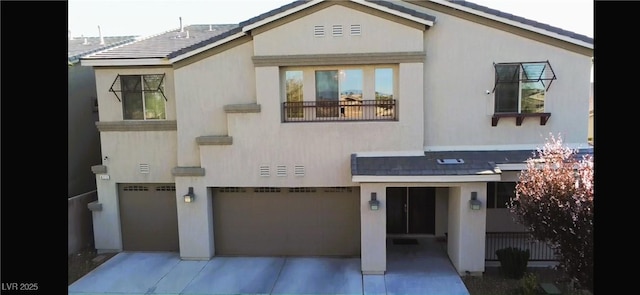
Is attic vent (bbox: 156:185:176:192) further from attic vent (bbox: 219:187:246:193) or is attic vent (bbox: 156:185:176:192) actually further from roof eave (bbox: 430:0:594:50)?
roof eave (bbox: 430:0:594:50)

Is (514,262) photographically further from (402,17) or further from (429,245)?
(402,17)

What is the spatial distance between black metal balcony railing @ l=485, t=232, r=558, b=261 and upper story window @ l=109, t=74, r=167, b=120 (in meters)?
8.86

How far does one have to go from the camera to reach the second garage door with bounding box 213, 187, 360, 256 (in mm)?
9462

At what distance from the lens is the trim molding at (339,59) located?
8727 millimetres

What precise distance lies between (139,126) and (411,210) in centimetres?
779

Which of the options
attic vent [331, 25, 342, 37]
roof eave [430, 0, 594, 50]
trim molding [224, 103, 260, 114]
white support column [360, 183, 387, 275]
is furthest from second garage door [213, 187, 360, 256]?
roof eave [430, 0, 594, 50]

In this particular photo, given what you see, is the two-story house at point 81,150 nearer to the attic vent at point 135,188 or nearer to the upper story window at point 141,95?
the attic vent at point 135,188

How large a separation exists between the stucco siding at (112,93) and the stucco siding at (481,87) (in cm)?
653

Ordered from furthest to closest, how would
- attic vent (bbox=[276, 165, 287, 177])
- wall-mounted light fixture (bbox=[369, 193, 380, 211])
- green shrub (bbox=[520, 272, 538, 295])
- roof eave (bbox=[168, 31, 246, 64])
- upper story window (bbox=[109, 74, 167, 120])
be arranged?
1. upper story window (bbox=[109, 74, 167, 120])
2. attic vent (bbox=[276, 165, 287, 177])
3. roof eave (bbox=[168, 31, 246, 64])
4. wall-mounted light fixture (bbox=[369, 193, 380, 211])
5. green shrub (bbox=[520, 272, 538, 295])

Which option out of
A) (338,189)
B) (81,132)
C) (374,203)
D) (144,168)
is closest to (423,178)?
(374,203)

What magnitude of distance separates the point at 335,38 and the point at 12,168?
790 cm

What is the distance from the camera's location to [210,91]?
9.33m

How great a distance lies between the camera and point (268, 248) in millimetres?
9664

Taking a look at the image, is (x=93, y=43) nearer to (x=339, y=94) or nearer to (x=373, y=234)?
(x=339, y=94)
